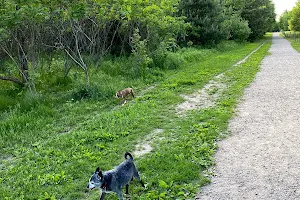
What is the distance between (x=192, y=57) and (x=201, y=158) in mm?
13303

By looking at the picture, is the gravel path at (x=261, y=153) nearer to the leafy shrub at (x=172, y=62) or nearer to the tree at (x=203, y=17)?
the leafy shrub at (x=172, y=62)

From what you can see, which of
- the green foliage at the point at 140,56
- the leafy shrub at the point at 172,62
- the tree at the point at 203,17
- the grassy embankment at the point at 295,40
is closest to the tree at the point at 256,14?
the grassy embankment at the point at 295,40

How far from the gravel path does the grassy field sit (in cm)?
28

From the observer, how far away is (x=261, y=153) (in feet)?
17.8

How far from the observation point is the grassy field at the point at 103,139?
4504mm

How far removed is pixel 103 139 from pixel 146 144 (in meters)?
0.88

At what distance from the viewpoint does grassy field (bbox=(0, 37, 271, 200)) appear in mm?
4504

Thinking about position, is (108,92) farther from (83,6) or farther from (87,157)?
(87,157)

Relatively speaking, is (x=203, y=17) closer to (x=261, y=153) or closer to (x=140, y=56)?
(x=140, y=56)

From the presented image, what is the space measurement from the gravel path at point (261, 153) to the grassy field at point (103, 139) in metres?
0.28

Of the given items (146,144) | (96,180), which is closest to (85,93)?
(146,144)

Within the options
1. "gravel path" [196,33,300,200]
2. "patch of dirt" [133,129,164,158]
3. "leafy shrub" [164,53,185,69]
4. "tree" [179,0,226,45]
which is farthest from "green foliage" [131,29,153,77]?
"tree" [179,0,226,45]

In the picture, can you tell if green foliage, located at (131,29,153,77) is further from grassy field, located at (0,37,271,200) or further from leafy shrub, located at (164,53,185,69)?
leafy shrub, located at (164,53,185,69)

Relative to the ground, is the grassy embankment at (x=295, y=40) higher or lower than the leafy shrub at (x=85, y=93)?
lower
